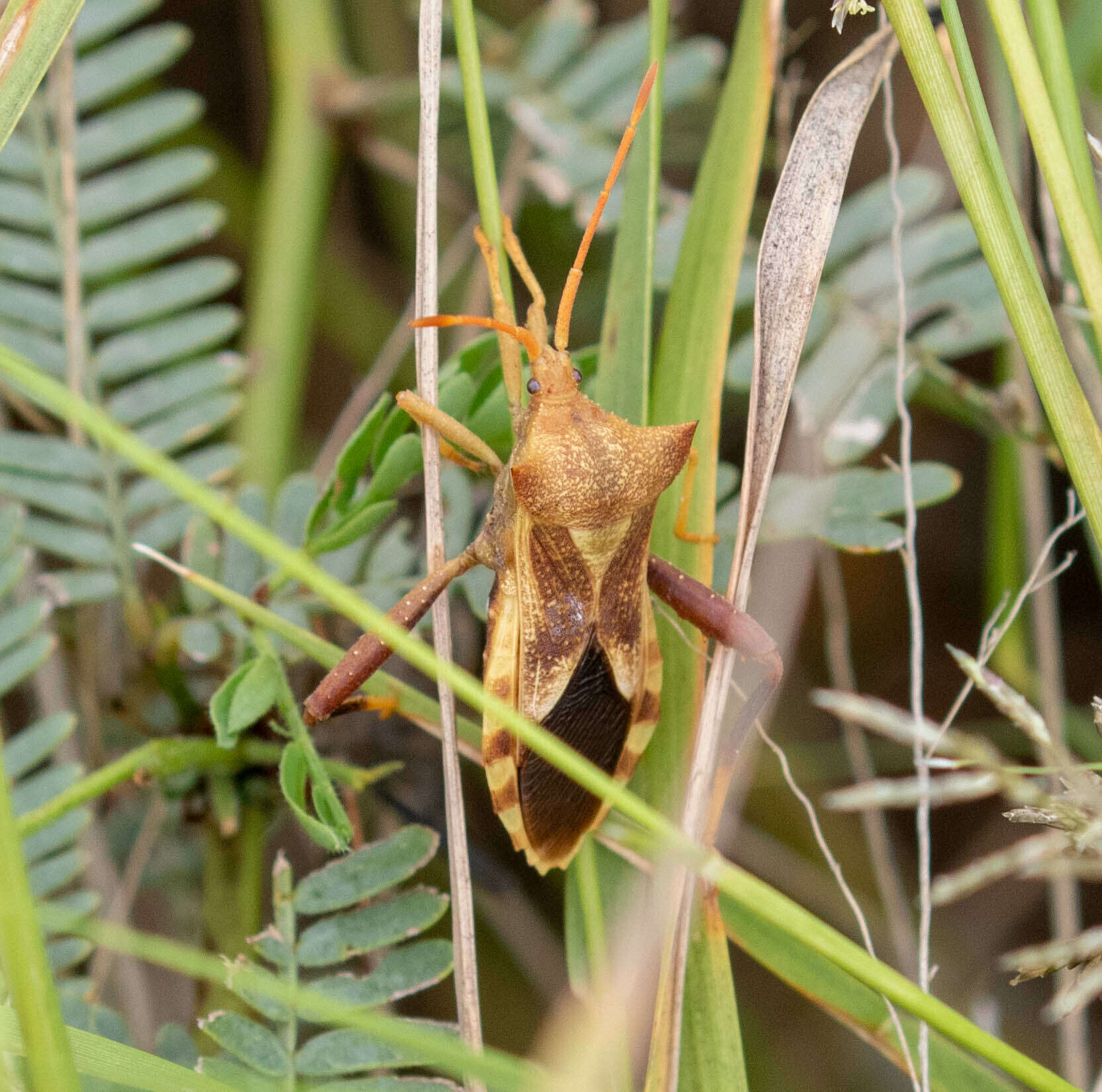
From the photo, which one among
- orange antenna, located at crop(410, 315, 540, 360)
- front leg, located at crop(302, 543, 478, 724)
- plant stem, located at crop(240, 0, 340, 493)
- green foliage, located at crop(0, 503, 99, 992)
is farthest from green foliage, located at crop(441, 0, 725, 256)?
green foliage, located at crop(0, 503, 99, 992)

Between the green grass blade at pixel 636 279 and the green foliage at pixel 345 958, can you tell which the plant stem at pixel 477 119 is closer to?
the green grass blade at pixel 636 279

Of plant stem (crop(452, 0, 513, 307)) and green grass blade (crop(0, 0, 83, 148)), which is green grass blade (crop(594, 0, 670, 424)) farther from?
green grass blade (crop(0, 0, 83, 148))

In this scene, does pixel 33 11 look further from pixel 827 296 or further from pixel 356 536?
pixel 827 296

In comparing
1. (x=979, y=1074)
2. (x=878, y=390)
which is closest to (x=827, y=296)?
(x=878, y=390)

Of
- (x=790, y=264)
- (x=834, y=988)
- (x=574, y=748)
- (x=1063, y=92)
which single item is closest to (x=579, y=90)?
(x=790, y=264)

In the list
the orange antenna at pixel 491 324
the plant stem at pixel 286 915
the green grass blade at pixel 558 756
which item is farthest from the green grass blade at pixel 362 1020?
the orange antenna at pixel 491 324

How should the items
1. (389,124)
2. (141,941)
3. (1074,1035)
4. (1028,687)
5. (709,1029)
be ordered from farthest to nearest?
(389,124)
(1028,687)
(1074,1035)
(709,1029)
(141,941)

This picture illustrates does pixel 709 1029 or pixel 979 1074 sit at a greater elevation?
pixel 709 1029
